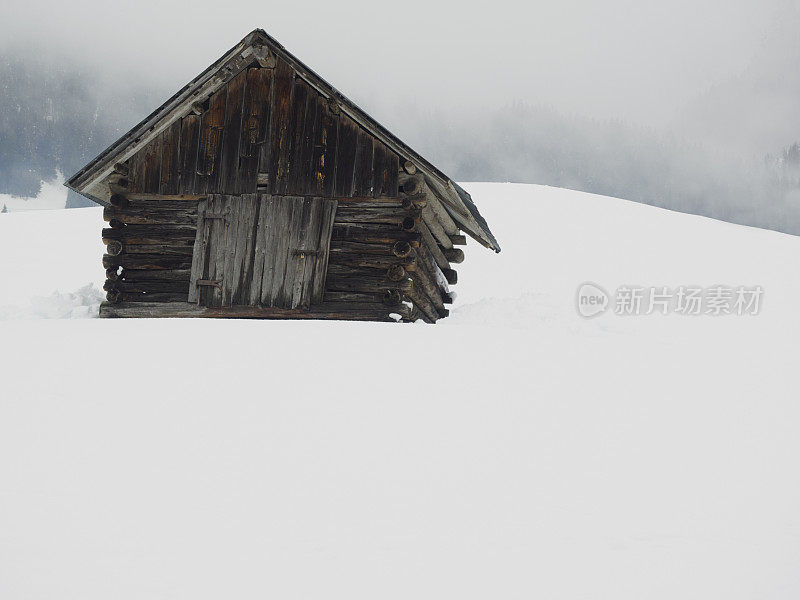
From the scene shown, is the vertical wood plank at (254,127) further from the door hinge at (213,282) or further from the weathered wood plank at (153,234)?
the door hinge at (213,282)

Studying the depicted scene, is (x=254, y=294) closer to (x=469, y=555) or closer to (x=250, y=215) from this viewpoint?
(x=250, y=215)

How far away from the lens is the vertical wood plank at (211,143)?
13773 mm

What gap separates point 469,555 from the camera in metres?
4.62

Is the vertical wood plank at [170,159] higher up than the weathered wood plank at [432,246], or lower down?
higher up

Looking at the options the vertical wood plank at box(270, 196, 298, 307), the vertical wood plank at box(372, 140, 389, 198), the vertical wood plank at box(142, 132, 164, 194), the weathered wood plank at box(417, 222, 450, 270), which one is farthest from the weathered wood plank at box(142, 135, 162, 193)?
the weathered wood plank at box(417, 222, 450, 270)

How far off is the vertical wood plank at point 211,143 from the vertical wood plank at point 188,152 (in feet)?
0.32

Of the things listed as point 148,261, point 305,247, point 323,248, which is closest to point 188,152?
point 148,261

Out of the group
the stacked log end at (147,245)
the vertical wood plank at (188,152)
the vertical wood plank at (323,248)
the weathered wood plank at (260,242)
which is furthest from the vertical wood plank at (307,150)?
the stacked log end at (147,245)

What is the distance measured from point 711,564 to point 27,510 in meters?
4.18

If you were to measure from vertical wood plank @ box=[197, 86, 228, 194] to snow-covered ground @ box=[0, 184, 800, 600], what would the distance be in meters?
3.47

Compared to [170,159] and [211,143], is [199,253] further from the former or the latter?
[211,143]

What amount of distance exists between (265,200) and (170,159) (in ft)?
6.29

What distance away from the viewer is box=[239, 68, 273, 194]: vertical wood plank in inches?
537

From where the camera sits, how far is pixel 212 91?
538 inches
